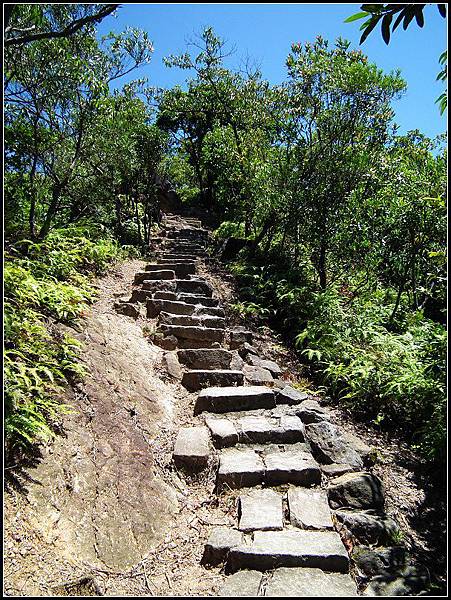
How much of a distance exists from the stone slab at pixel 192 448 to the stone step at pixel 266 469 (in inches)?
7.1

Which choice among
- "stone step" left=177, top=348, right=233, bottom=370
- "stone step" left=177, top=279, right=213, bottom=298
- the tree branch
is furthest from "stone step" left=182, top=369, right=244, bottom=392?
the tree branch

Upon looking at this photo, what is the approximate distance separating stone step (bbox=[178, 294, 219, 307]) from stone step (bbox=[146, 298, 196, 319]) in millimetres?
350

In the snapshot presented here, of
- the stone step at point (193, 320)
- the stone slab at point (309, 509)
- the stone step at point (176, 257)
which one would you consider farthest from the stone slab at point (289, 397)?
the stone step at point (176, 257)

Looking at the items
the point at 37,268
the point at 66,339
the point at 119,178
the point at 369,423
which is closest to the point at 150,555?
the point at 66,339

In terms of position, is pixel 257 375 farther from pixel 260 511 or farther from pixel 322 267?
pixel 322 267

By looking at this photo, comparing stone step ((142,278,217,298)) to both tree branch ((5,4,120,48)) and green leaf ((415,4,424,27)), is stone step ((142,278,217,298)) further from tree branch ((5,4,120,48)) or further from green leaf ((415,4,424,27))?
green leaf ((415,4,424,27))

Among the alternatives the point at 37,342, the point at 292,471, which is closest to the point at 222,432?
the point at 292,471

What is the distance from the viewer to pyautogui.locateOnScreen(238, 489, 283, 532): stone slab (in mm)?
3156

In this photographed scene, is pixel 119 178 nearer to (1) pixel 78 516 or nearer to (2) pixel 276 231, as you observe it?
(2) pixel 276 231

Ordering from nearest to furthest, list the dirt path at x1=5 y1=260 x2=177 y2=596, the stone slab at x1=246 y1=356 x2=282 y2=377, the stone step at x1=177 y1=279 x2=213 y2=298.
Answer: the dirt path at x1=5 y1=260 x2=177 y2=596, the stone slab at x1=246 y1=356 x2=282 y2=377, the stone step at x1=177 y1=279 x2=213 y2=298

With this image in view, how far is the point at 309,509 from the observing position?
3.37 metres

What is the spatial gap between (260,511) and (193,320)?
3.79 meters

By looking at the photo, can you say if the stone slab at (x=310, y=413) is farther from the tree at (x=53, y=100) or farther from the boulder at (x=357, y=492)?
the tree at (x=53, y=100)

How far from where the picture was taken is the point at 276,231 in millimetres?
10969
